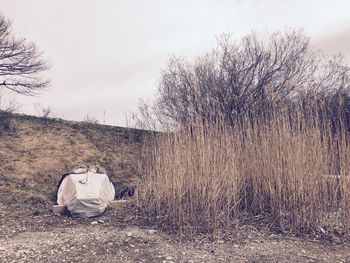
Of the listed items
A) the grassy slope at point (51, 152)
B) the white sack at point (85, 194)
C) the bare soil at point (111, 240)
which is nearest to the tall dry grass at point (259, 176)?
the bare soil at point (111, 240)

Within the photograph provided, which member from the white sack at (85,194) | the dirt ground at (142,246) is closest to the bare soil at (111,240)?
the dirt ground at (142,246)

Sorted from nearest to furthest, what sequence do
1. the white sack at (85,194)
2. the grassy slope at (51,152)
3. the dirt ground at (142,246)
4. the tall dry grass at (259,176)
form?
the dirt ground at (142,246), the tall dry grass at (259,176), the white sack at (85,194), the grassy slope at (51,152)

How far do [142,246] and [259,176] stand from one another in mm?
1602

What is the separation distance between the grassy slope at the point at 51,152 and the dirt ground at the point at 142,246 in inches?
73.5

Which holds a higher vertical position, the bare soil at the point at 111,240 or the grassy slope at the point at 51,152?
the grassy slope at the point at 51,152

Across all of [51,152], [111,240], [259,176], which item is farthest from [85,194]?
[51,152]

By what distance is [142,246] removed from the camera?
2947mm

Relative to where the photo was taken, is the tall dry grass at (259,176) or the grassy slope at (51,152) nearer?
the tall dry grass at (259,176)

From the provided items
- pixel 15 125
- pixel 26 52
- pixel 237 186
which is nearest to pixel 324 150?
pixel 237 186

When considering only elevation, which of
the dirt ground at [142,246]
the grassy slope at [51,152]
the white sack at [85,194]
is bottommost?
the dirt ground at [142,246]

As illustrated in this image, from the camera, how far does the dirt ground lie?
2.68 meters

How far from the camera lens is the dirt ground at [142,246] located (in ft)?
8.79

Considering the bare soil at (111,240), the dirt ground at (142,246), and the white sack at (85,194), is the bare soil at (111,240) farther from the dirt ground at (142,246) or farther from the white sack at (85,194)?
the white sack at (85,194)

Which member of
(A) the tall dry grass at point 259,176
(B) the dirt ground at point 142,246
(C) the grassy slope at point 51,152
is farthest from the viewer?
(C) the grassy slope at point 51,152
